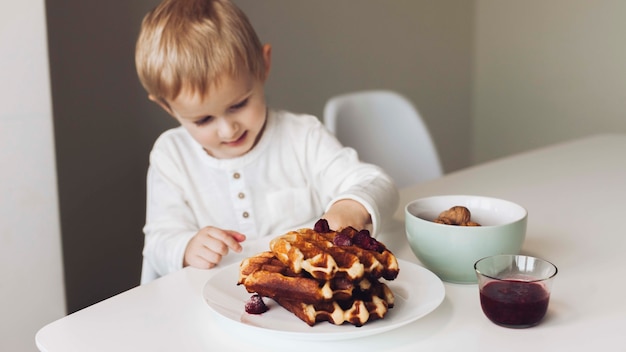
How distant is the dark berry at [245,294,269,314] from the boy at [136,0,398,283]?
22 centimetres

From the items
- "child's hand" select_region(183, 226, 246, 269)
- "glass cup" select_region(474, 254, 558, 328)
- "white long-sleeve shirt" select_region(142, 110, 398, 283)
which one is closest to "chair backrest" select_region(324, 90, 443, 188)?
"white long-sleeve shirt" select_region(142, 110, 398, 283)

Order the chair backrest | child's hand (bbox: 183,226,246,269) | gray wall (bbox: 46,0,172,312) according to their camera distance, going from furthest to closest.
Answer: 1. gray wall (bbox: 46,0,172,312)
2. the chair backrest
3. child's hand (bbox: 183,226,246,269)

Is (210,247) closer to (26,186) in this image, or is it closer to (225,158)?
(225,158)

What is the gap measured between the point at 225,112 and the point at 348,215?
309 mm


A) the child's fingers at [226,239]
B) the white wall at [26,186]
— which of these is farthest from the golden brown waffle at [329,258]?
the white wall at [26,186]

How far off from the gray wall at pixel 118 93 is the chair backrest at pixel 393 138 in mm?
691

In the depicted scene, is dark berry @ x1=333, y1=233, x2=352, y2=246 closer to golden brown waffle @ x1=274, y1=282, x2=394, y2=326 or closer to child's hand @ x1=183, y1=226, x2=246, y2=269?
golden brown waffle @ x1=274, y1=282, x2=394, y2=326

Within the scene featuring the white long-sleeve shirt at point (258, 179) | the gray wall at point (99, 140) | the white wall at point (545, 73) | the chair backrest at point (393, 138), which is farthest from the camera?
the white wall at point (545, 73)

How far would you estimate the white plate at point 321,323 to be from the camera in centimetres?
75

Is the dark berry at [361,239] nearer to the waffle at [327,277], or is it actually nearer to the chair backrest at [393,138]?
the waffle at [327,277]

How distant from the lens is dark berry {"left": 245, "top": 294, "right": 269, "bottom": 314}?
808 mm

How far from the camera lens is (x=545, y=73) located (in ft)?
10.6

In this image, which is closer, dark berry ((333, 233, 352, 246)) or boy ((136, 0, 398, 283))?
dark berry ((333, 233, 352, 246))

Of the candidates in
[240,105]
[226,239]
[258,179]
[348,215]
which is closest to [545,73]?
[258,179]
